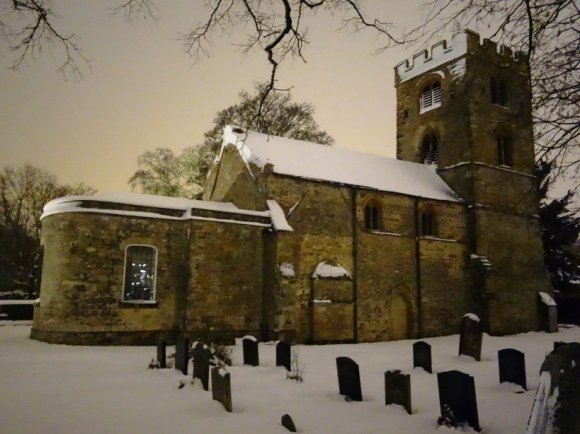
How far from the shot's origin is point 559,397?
3.40 metres

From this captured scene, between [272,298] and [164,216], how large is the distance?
479 centimetres

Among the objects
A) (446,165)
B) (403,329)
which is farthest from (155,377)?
(446,165)

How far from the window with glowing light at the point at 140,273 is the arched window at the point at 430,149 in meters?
16.8

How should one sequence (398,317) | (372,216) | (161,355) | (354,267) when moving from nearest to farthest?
1. (161,355)
2. (354,267)
3. (398,317)
4. (372,216)

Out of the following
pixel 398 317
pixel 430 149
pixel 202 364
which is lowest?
pixel 202 364

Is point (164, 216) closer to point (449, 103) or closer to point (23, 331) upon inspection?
point (23, 331)

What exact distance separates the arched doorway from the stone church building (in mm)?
74

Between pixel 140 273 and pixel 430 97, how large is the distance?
1901 centimetres

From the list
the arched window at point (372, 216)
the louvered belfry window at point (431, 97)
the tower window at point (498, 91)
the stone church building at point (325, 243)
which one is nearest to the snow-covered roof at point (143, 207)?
the stone church building at point (325, 243)

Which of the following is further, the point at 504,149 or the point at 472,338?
the point at 504,149

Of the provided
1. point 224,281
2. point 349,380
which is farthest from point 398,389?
point 224,281

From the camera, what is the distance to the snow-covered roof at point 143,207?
15.0m

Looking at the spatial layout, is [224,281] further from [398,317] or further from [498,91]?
[498,91]

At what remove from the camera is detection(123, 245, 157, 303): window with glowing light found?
1526cm
